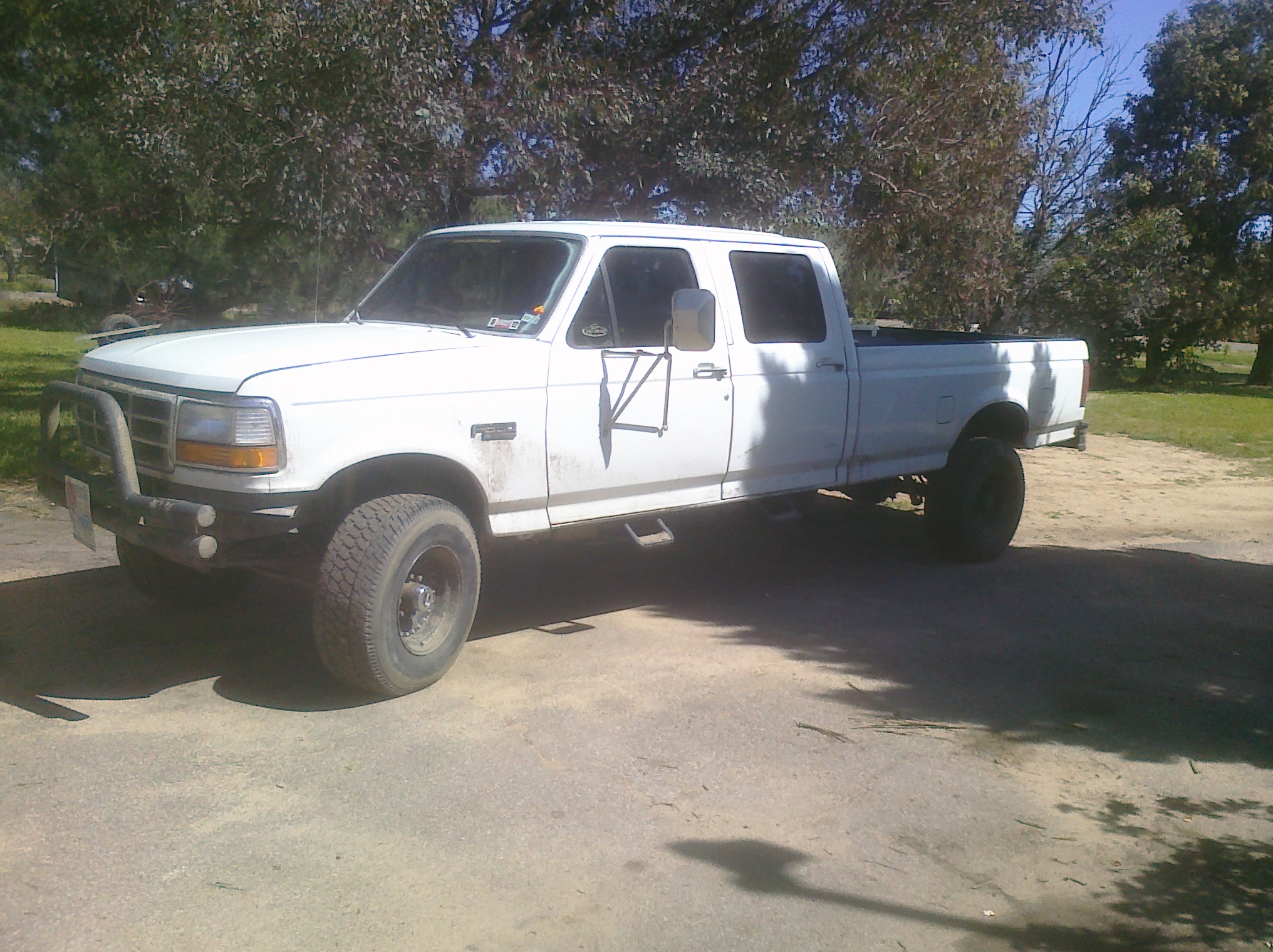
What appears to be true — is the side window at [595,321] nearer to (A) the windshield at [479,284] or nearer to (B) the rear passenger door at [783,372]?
(A) the windshield at [479,284]

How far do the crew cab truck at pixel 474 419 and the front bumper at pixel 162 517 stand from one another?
11 millimetres

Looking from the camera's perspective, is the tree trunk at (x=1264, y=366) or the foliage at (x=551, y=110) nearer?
the foliage at (x=551, y=110)

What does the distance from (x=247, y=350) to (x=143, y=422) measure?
1.65ft

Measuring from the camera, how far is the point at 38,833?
12.3 ft

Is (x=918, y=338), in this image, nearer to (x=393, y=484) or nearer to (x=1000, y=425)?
(x=1000, y=425)

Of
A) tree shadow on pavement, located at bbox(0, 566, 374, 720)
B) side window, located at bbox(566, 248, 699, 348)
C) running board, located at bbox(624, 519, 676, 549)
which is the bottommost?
tree shadow on pavement, located at bbox(0, 566, 374, 720)

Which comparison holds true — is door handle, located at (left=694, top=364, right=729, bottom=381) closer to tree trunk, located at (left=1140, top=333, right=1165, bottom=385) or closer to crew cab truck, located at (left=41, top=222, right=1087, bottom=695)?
crew cab truck, located at (left=41, top=222, right=1087, bottom=695)

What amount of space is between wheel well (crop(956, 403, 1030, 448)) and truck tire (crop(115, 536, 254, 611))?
4.69 m

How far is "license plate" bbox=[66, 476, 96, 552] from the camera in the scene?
4867 mm

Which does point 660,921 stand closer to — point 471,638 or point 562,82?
point 471,638

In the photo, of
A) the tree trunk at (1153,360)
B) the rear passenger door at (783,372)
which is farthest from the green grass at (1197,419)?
the rear passenger door at (783,372)

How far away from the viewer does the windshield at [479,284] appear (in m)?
5.64

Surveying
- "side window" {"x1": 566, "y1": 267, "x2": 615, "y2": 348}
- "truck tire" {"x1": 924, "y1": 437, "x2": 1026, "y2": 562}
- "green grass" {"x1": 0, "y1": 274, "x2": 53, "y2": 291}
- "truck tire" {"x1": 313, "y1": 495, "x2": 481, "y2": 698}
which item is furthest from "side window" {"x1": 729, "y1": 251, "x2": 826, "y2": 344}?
"green grass" {"x1": 0, "y1": 274, "x2": 53, "y2": 291}

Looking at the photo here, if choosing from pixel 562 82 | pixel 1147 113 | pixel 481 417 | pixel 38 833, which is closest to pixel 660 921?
pixel 38 833
